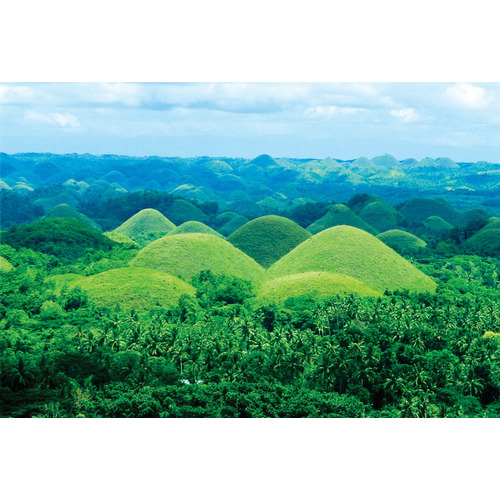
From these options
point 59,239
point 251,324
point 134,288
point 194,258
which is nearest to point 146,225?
point 59,239

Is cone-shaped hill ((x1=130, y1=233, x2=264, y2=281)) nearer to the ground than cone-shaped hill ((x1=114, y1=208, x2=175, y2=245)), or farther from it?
farther from it

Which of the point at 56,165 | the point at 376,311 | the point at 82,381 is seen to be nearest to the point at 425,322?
the point at 376,311

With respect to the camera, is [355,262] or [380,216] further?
[380,216]

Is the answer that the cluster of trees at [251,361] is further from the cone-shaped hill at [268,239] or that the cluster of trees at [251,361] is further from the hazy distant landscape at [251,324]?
the cone-shaped hill at [268,239]

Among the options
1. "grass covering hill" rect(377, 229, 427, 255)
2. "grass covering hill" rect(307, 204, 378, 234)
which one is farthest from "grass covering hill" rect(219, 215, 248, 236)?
"grass covering hill" rect(377, 229, 427, 255)

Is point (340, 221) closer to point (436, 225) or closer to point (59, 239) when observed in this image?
point (436, 225)

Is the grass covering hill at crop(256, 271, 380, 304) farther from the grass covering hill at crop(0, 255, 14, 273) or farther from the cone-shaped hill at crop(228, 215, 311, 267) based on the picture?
the grass covering hill at crop(0, 255, 14, 273)

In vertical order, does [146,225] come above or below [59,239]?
below
